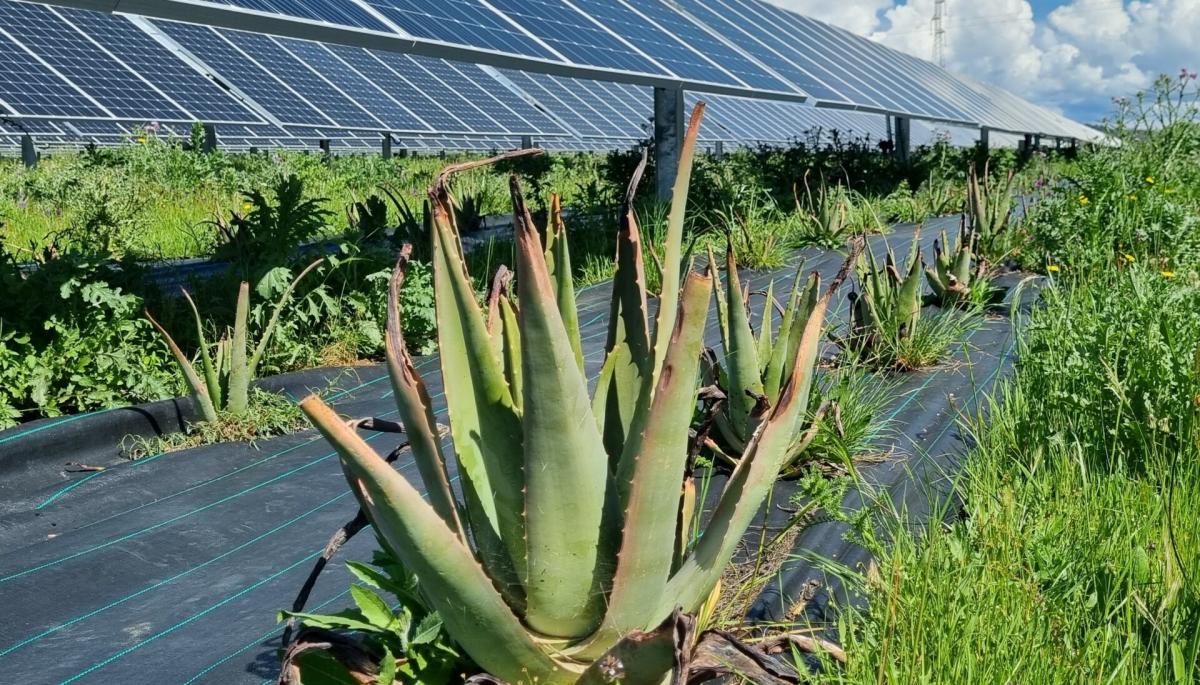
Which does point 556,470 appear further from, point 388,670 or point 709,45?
point 709,45

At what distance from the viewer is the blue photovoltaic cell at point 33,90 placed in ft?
37.5

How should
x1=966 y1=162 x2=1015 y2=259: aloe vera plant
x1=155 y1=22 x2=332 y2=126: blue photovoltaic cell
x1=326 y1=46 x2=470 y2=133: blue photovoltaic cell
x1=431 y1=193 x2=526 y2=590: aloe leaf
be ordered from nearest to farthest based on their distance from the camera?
x1=431 y1=193 x2=526 y2=590: aloe leaf → x1=966 y1=162 x2=1015 y2=259: aloe vera plant → x1=155 y1=22 x2=332 y2=126: blue photovoltaic cell → x1=326 y1=46 x2=470 y2=133: blue photovoltaic cell

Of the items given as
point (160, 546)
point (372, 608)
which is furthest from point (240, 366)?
point (372, 608)

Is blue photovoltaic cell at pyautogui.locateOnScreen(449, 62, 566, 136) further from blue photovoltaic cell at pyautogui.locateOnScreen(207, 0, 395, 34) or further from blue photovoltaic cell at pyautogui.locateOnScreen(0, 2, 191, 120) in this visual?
blue photovoltaic cell at pyautogui.locateOnScreen(207, 0, 395, 34)

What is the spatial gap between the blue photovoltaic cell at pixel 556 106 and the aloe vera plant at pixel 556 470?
56.5ft

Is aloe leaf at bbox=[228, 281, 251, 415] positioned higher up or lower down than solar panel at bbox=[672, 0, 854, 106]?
lower down

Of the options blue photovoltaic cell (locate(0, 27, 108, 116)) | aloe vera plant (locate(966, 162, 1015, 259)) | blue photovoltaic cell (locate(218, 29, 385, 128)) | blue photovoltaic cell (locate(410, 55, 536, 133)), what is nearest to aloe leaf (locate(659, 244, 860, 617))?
aloe vera plant (locate(966, 162, 1015, 259))

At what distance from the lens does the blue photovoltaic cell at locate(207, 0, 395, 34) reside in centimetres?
468

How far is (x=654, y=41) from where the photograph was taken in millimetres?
8852

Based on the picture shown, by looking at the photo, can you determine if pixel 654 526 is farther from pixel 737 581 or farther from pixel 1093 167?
pixel 1093 167

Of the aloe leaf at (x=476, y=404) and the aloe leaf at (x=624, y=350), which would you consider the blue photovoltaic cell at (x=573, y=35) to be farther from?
the aloe leaf at (x=476, y=404)

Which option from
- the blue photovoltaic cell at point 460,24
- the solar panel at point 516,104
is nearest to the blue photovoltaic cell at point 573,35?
the blue photovoltaic cell at point 460,24

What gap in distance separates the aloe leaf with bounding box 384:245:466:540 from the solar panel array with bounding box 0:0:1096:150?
304cm

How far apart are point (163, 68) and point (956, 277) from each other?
11.7 metres
